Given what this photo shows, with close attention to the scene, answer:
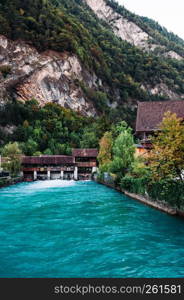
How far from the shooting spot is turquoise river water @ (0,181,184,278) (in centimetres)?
1078

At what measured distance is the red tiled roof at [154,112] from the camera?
1368 inches

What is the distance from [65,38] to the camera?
111688mm

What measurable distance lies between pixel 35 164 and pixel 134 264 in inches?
2427

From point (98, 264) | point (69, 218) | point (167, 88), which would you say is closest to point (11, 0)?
point (167, 88)

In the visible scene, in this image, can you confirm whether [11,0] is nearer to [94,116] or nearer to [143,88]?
[94,116]

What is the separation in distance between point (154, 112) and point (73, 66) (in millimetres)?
81405

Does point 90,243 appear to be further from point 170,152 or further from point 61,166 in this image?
point 61,166

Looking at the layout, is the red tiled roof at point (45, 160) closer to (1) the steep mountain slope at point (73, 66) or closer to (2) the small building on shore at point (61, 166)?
(2) the small building on shore at point (61, 166)

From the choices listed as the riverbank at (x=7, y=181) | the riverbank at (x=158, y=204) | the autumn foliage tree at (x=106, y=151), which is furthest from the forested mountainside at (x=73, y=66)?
the riverbank at (x=158, y=204)

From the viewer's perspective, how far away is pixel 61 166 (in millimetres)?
72812

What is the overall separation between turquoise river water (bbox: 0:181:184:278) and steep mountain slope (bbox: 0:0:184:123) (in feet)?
266

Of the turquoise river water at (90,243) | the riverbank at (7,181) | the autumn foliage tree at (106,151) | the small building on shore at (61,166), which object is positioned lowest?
the turquoise river water at (90,243)

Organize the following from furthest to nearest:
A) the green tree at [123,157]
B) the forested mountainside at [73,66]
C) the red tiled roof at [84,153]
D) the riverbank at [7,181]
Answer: the forested mountainside at [73,66], the red tiled roof at [84,153], the riverbank at [7,181], the green tree at [123,157]

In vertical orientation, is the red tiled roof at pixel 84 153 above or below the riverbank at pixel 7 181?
above
